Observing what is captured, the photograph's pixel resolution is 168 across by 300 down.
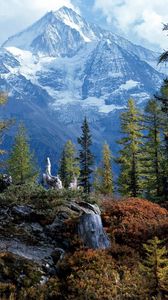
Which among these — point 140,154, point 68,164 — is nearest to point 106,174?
point 68,164

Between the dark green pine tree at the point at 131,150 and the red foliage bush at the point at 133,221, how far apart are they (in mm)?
22642

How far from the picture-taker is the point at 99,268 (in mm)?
15031

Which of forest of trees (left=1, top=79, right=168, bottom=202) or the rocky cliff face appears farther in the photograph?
forest of trees (left=1, top=79, right=168, bottom=202)

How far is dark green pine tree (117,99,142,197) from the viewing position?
4559 cm

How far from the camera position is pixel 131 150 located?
152ft

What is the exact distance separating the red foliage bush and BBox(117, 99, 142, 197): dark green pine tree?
2264cm

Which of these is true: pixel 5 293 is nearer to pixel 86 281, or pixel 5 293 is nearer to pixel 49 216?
pixel 86 281

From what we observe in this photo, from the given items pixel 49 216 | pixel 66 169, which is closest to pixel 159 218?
pixel 49 216

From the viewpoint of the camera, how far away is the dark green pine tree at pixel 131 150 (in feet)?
150

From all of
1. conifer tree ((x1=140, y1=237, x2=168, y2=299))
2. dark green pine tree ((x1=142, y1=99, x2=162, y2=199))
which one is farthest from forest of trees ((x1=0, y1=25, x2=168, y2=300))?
dark green pine tree ((x1=142, y1=99, x2=162, y2=199))

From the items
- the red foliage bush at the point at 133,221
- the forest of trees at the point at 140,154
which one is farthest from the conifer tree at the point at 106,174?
the red foliage bush at the point at 133,221

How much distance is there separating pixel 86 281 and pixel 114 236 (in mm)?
4561

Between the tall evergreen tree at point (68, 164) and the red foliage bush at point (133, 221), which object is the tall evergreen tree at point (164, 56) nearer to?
the red foliage bush at point (133, 221)

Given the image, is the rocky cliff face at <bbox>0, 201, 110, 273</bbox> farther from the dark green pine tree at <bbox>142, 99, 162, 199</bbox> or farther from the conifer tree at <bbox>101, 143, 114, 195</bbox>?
the conifer tree at <bbox>101, 143, 114, 195</bbox>
